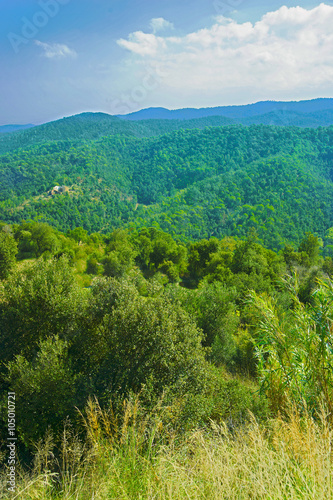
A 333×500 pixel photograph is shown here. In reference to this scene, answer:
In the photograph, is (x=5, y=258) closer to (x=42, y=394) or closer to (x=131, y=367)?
(x=42, y=394)

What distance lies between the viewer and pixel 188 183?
156m

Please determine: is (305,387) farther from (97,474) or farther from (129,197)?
(129,197)

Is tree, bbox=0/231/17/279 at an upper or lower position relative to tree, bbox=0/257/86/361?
lower

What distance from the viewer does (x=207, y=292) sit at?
68.5 feet

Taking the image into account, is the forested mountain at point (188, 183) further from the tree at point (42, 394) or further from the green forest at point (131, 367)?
the tree at point (42, 394)

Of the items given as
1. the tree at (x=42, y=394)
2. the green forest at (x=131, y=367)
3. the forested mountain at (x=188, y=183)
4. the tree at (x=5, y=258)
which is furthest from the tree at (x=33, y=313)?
the forested mountain at (x=188, y=183)

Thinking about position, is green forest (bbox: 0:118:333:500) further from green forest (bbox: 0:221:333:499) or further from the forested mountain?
the forested mountain

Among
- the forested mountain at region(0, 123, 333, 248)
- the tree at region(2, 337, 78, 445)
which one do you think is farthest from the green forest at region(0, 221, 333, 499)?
the forested mountain at region(0, 123, 333, 248)

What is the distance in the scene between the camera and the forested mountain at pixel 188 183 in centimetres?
10516

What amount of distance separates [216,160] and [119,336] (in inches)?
6735

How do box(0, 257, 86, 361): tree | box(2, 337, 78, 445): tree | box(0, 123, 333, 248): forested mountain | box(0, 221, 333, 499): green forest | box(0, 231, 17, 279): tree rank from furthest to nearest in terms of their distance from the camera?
box(0, 123, 333, 248): forested mountain
box(0, 231, 17, 279): tree
box(0, 257, 86, 361): tree
box(2, 337, 78, 445): tree
box(0, 221, 333, 499): green forest

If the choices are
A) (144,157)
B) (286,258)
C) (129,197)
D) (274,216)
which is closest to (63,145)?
(144,157)

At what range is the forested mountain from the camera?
345ft

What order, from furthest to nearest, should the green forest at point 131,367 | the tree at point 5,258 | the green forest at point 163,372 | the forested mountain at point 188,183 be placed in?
the forested mountain at point 188,183 < the tree at point 5,258 < the green forest at point 131,367 < the green forest at point 163,372
